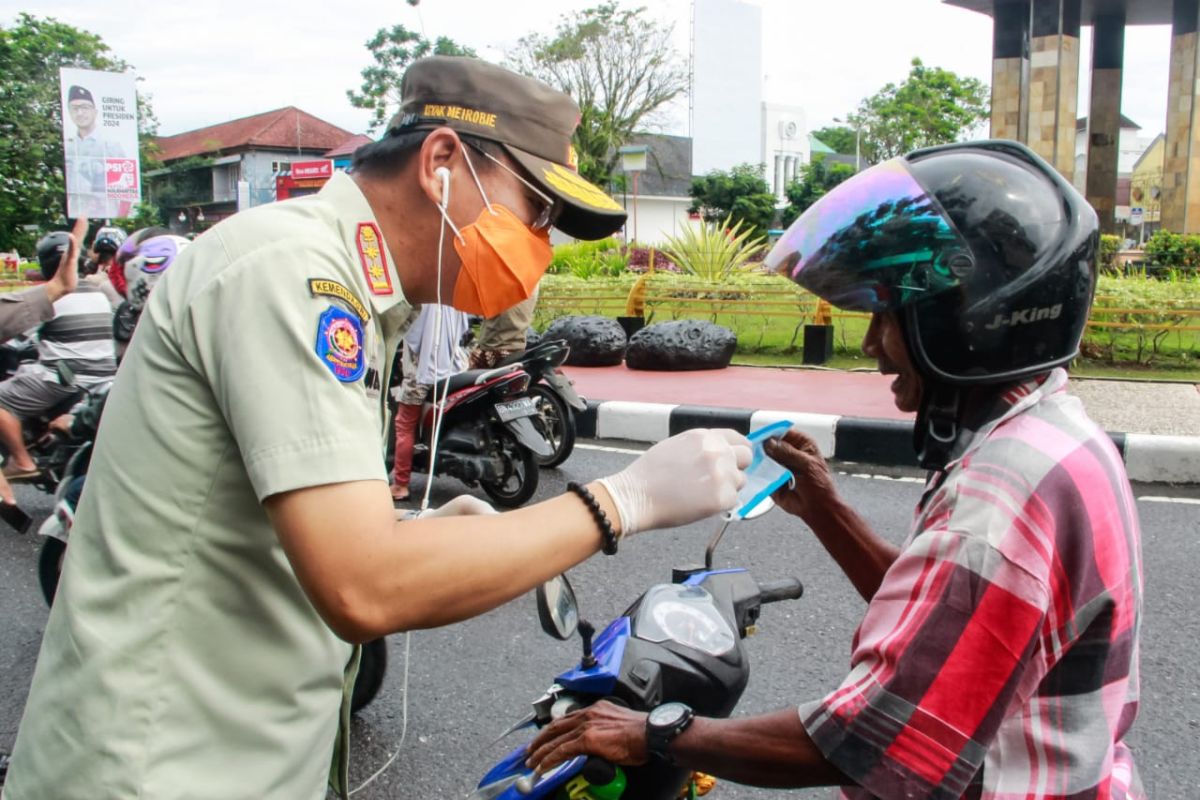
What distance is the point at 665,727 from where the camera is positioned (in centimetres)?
134

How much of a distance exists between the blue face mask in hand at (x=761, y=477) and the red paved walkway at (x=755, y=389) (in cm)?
499

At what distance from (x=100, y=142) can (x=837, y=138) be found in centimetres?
7536

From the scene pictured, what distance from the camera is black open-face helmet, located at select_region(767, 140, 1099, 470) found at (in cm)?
129

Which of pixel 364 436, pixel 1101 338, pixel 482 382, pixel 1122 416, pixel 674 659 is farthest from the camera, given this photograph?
pixel 1101 338

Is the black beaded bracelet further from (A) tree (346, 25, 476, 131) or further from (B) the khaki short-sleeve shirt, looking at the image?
(A) tree (346, 25, 476, 131)

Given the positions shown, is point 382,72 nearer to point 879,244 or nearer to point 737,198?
point 737,198

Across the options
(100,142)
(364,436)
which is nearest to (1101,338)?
(364,436)

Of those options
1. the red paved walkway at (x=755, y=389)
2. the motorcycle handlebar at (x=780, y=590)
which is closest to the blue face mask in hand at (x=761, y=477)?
the motorcycle handlebar at (x=780, y=590)

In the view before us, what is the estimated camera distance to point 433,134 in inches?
53.6

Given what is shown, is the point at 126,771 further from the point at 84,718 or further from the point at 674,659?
the point at 674,659

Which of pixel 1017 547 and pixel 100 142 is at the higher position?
pixel 100 142

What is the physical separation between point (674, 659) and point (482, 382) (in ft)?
12.8

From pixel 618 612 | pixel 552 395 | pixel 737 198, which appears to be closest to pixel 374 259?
pixel 618 612

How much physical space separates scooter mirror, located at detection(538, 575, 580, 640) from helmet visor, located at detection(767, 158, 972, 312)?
60 cm
